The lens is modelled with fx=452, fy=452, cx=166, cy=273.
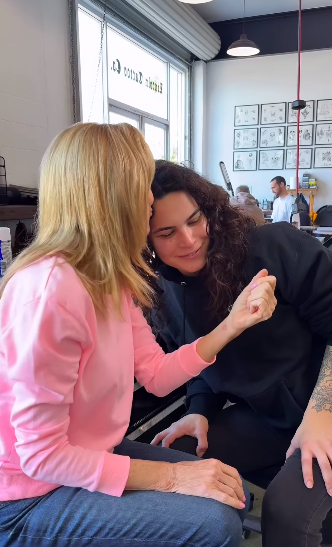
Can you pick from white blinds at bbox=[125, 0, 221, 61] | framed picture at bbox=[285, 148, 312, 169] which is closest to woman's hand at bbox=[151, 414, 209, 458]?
white blinds at bbox=[125, 0, 221, 61]

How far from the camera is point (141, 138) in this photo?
0.85 meters

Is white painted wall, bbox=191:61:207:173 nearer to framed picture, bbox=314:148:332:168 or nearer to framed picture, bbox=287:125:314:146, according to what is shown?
framed picture, bbox=287:125:314:146

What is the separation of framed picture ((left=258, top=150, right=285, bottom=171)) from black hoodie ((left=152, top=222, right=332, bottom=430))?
5.43m

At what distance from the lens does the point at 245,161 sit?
6.46m

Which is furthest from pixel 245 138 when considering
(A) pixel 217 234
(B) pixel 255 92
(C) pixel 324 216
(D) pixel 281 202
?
(A) pixel 217 234

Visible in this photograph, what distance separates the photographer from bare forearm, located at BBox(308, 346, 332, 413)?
1.05 m

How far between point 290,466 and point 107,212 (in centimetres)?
67

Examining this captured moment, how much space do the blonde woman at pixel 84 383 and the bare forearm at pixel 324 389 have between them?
0.98 feet

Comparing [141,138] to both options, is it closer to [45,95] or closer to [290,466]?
[290,466]

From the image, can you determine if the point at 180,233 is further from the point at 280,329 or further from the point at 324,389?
the point at 324,389

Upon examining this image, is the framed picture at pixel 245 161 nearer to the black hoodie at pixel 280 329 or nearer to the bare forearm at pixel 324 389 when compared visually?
the black hoodie at pixel 280 329

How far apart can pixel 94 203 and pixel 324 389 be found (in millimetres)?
702

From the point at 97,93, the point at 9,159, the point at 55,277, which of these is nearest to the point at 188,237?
the point at 55,277

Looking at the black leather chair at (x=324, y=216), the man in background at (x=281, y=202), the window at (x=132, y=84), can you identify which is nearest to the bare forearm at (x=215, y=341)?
the window at (x=132, y=84)
